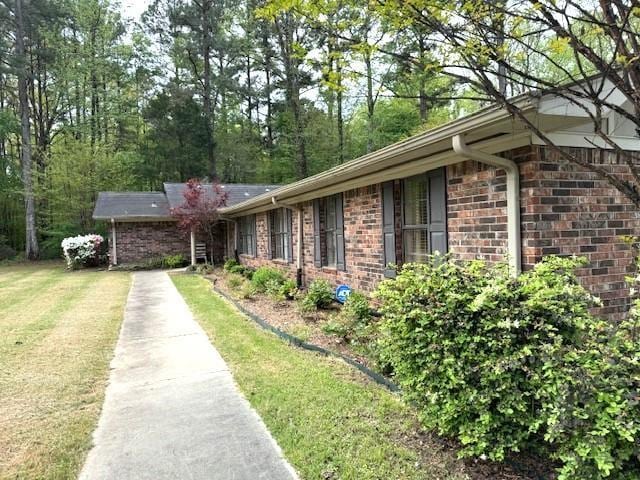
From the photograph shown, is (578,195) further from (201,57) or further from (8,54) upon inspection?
(201,57)

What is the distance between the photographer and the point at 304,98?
24.8 metres

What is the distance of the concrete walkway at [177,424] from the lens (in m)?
2.69

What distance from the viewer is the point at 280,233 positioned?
35.4 feet

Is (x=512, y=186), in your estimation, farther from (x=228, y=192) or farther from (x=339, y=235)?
Answer: (x=228, y=192)

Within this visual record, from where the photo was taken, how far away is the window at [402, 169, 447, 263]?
473 centimetres

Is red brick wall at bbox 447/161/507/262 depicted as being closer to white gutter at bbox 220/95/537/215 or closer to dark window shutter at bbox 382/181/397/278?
white gutter at bbox 220/95/537/215

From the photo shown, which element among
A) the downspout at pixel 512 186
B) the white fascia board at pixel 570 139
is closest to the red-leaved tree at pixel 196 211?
the downspout at pixel 512 186

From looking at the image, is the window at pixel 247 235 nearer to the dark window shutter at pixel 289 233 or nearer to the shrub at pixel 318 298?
the dark window shutter at pixel 289 233

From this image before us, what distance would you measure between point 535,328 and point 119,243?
1758 cm

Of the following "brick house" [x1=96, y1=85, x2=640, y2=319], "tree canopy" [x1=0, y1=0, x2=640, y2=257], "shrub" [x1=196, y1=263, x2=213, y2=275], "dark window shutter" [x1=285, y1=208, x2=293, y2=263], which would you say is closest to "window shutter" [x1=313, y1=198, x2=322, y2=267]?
"dark window shutter" [x1=285, y1=208, x2=293, y2=263]

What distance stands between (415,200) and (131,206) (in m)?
15.5

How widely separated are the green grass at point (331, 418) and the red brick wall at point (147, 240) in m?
13.7

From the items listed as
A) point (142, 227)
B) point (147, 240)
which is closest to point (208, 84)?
point (142, 227)

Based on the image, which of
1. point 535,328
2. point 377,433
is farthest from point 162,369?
point 535,328
